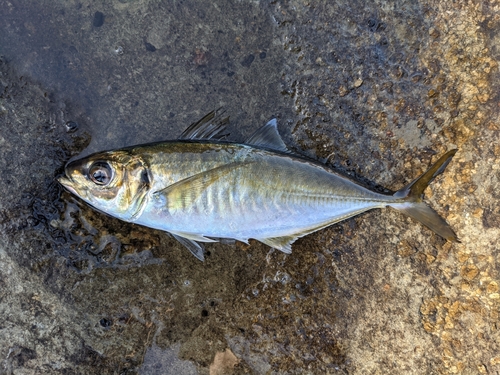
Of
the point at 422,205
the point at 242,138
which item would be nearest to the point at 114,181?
the point at 242,138

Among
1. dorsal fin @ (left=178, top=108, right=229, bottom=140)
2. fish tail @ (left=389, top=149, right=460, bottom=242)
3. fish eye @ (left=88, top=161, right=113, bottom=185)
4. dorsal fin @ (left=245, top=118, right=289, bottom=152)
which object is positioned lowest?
fish tail @ (left=389, top=149, right=460, bottom=242)

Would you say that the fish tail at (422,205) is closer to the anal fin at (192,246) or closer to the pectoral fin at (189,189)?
the pectoral fin at (189,189)

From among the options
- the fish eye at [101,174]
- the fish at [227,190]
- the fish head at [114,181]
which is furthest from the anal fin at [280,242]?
the fish eye at [101,174]

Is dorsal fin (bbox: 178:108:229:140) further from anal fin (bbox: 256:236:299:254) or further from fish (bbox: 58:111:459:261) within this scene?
anal fin (bbox: 256:236:299:254)

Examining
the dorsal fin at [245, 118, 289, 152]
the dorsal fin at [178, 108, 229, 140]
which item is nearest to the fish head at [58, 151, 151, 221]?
the dorsal fin at [178, 108, 229, 140]

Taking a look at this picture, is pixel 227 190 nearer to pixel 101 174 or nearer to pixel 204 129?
pixel 204 129

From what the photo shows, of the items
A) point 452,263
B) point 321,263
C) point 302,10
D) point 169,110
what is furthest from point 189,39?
point 452,263
